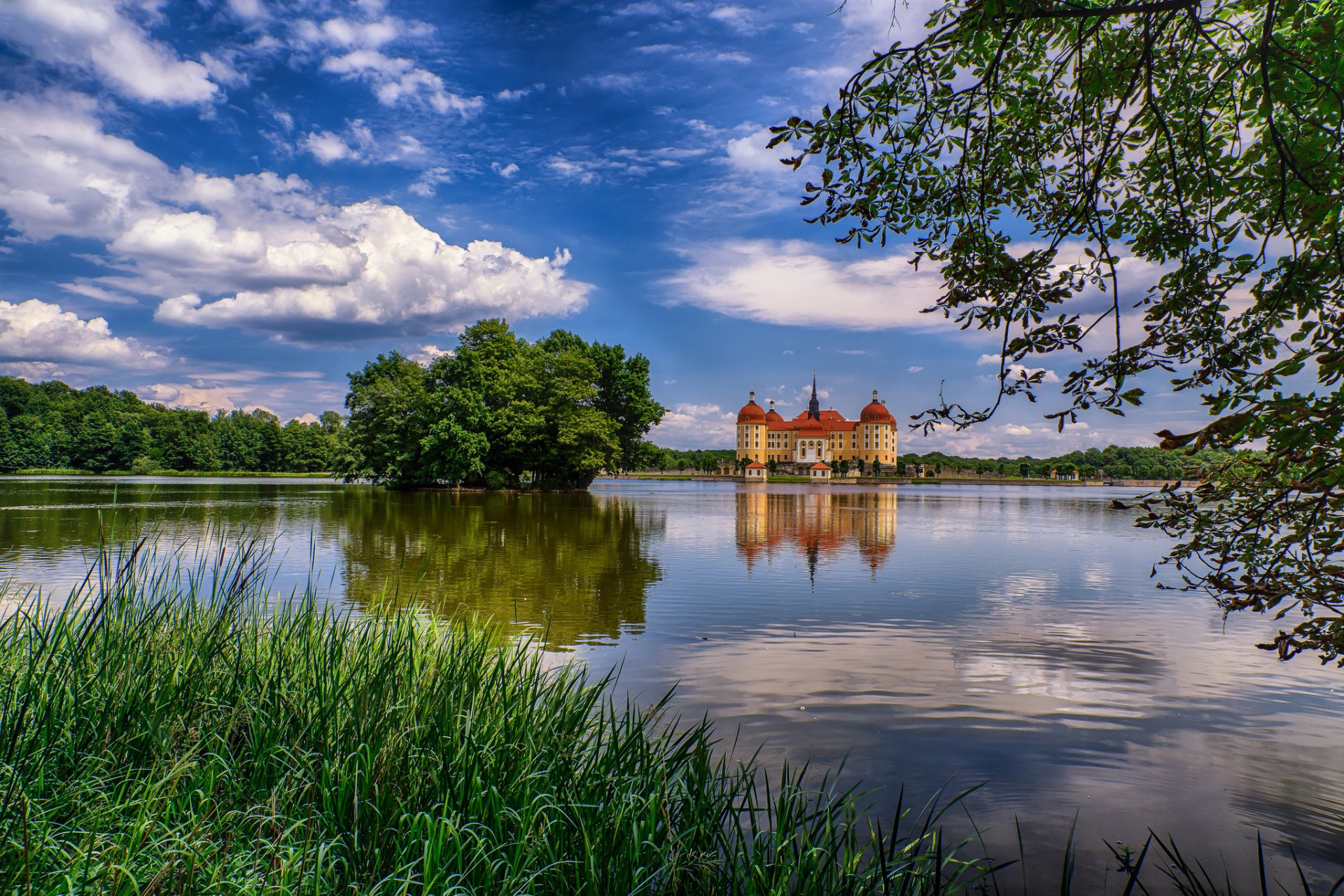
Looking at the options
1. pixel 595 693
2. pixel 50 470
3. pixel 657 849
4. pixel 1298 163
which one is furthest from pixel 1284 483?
pixel 50 470

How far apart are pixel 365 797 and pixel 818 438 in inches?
5670

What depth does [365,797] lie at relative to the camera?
3098 millimetres

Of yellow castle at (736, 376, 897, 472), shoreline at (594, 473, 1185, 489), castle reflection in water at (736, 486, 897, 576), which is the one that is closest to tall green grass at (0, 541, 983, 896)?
castle reflection in water at (736, 486, 897, 576)

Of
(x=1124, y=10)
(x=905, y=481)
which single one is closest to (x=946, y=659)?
(x=1124, y=10)

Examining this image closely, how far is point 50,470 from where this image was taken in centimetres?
8150

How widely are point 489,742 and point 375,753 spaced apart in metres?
0.54

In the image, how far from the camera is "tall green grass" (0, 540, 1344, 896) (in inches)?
104

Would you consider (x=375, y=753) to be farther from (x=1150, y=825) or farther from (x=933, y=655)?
(x=933, y=655)

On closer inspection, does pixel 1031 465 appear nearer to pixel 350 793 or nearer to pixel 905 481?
pixel 905 481

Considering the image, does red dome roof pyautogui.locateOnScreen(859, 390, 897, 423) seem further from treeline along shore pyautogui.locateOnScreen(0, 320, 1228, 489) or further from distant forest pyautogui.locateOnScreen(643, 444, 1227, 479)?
treeline along shore pyautogui.locateOnScreen(0, 320, 1228, 489)

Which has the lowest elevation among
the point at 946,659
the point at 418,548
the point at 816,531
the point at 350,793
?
the point at 816,531

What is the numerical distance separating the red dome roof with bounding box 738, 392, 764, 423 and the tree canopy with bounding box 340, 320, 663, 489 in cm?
9345

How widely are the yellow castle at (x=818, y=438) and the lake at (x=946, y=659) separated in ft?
404

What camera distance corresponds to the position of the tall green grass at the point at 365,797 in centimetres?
264
